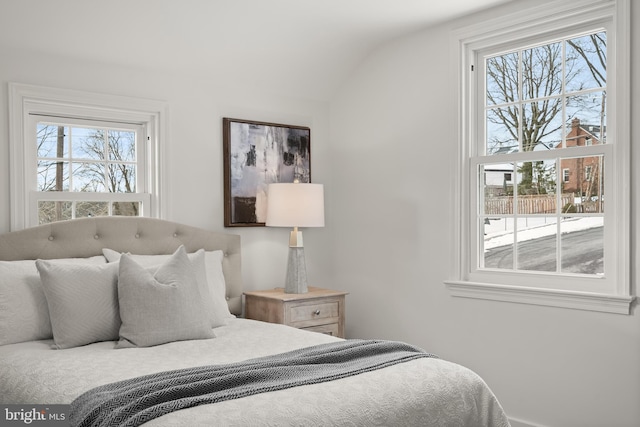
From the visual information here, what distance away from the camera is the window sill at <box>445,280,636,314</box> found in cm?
315

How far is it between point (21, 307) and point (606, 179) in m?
2.97

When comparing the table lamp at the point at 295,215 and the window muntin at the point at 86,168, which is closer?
the window muntin at the point at 86,168

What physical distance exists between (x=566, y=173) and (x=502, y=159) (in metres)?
0.40

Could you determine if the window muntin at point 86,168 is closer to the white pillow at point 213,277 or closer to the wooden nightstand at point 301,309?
the white pillow at point 213,277

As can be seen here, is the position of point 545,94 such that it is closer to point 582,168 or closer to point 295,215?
point 582,168

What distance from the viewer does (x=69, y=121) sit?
12.2 feet

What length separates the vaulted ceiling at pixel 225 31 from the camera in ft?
11.1

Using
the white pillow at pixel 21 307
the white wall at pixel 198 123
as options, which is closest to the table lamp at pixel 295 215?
the white wall at pixel 198 123

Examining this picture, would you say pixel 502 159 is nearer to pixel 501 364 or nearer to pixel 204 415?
pixel 501 364

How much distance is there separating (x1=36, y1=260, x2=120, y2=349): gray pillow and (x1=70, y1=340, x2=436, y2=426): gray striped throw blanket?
81 cm

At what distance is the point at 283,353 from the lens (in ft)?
8.77

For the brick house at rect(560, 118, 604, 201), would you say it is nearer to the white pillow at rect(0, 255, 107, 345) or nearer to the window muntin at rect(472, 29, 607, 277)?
the window muntin at rect(472, 29, 607, 277)

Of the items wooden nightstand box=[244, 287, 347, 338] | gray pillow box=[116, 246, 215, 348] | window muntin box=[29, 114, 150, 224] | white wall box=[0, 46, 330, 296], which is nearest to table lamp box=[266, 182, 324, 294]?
wooden nightstand box=[244, 287, 347, 338]

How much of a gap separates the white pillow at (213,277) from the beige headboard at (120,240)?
12 cm
